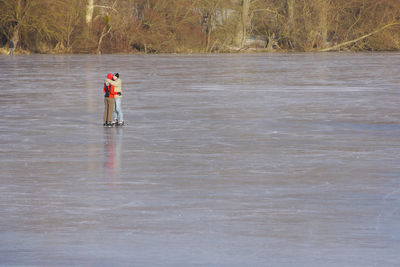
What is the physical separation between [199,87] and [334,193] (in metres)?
17.1

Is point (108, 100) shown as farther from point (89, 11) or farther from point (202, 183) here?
point (89, 11)

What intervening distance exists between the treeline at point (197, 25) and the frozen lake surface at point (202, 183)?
3989 centimetres

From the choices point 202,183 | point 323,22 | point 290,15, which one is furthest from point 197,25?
point 202,183

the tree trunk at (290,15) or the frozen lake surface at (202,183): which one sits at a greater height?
the tree trunk at (290,15)

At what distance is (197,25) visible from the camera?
66.1 metres

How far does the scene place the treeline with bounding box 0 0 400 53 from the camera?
2344 inches

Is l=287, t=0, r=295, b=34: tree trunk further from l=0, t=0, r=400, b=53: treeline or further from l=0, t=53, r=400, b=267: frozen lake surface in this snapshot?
l=0, t=53, r=400, b=267: frozen lake surface

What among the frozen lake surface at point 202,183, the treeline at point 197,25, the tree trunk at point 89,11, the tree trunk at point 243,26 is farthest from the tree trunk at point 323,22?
the frozen lake surface at point 202,183

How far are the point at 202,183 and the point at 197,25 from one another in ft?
188

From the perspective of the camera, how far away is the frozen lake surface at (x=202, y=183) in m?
6.60

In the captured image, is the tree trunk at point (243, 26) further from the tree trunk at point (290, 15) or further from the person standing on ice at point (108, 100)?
the person standing on ice at point (108, 100)

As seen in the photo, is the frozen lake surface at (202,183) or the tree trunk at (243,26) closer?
the frozen lake surface at (202,183)

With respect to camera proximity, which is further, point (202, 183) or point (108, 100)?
point (108, 100)

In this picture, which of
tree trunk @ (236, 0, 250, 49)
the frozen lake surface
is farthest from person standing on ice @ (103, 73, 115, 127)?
tree trunk @ (236, 0, 250, 49)
